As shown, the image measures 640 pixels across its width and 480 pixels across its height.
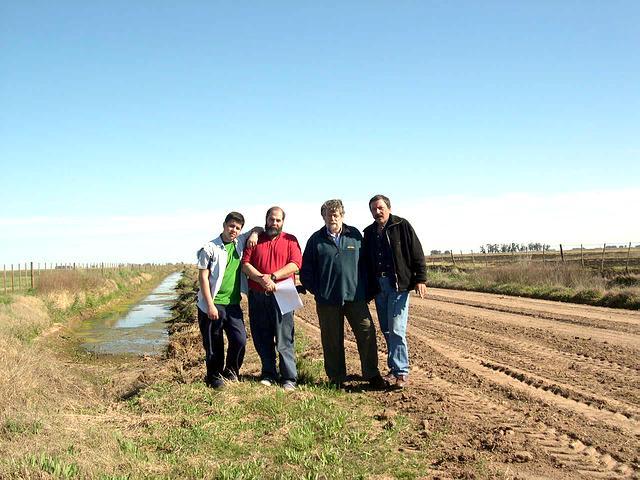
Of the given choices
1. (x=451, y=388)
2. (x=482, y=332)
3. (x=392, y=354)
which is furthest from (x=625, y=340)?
(x=392, y=354)

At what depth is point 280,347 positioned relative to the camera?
6301mm

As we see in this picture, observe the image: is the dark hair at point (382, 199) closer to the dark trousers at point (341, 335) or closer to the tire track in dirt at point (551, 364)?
the dark trousers at point (341, 335)

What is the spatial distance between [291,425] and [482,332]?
23.2 ft

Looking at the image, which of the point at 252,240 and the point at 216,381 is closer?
the point at 252,240

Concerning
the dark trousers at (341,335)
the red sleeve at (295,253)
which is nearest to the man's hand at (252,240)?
the red sleeve at (295,253)

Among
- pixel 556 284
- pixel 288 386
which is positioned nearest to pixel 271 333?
pixel 288 386

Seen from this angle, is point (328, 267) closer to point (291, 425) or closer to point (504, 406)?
point (291, 425)

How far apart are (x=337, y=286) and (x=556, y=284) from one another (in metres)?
16.5

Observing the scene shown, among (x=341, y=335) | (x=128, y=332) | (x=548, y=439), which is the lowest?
(x=128, y=332)

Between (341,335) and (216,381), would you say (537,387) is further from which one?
(216,381)

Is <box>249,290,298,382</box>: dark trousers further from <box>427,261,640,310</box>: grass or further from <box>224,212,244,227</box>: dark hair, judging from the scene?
<box>427,261,640,310</box>: grass

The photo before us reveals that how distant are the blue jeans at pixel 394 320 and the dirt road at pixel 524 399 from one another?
34 centimetres

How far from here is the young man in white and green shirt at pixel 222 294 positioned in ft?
20.3

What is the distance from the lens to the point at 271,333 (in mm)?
6449
